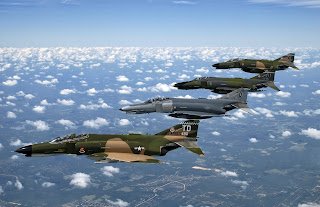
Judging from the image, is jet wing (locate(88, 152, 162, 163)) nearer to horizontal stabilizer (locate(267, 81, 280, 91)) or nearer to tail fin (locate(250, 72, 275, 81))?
horizontal stabilizer (locate(267, 81, 280, 91))

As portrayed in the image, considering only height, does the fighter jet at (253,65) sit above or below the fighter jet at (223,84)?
above

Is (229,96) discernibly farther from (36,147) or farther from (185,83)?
(36,147)

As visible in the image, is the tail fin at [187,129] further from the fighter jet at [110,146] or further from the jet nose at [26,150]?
the jet nose at [26,150]

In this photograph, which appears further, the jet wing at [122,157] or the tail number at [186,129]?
the tail number at [186,129]

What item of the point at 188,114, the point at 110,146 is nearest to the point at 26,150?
the point at 110,146

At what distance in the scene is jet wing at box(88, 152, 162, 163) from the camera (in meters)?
36.5

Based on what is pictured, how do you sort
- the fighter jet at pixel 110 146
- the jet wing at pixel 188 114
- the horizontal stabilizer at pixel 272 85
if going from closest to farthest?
A: the fighter jet at pixel 110 146 < the jet wing at pixel 188 114 < the horizontal stabilizer at pixel 272 85

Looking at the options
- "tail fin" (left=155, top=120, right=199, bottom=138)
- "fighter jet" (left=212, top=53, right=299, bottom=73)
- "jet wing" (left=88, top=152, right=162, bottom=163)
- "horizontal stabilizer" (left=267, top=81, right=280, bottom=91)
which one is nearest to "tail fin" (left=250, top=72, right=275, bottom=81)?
"horizontal stabilizer" (left=267, top=81, right=280, bottom=91)

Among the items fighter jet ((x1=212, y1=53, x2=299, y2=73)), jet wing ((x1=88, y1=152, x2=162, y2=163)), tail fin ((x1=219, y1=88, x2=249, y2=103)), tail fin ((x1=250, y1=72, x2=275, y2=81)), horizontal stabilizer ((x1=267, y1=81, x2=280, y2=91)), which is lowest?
jet wing ((x1=88, y1=152, x2=162, y2=163))

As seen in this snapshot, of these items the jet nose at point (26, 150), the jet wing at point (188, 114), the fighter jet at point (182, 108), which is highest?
the fighter jet at point (182, 108)

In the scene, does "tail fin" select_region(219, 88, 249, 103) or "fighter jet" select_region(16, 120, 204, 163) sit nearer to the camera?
"fighter jet" select_region(16, 120, 204, 163)

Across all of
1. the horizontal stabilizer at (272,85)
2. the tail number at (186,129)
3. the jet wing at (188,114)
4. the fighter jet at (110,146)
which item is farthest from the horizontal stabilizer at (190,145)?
the horizontal stabilizer at (272,85)


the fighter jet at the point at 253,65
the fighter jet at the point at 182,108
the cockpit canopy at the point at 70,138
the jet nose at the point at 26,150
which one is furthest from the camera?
the fighter jet at the point at 253,65

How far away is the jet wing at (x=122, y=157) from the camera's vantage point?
36469 millimetres
